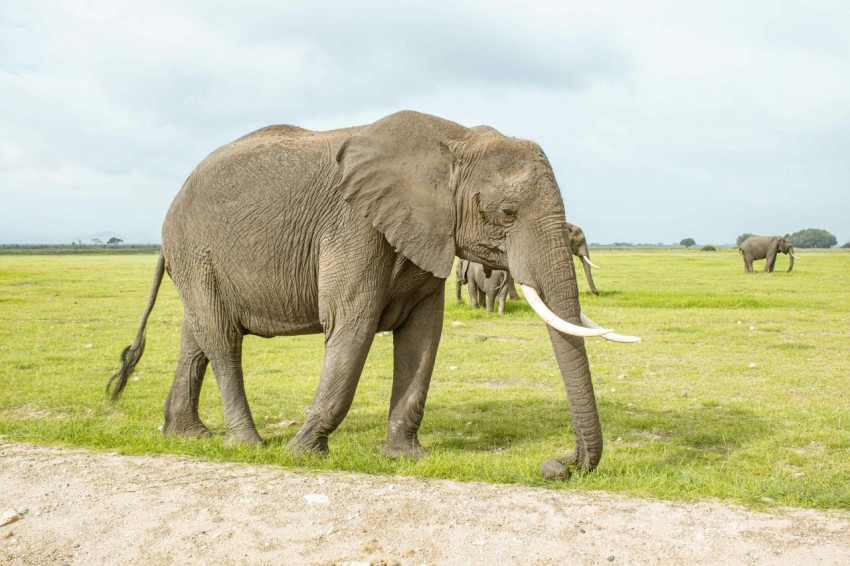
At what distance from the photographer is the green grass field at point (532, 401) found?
6855 mm

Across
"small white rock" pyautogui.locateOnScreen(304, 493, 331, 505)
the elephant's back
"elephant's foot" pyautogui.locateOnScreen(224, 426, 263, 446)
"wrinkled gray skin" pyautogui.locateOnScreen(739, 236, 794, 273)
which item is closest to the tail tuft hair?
the elephant's back

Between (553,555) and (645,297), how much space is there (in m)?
21.3

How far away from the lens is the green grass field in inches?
270

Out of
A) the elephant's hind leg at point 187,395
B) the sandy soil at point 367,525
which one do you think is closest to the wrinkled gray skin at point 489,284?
the elephant's hind leg at point 187,395

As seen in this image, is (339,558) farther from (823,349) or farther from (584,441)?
(823,349)

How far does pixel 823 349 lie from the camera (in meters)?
14.4

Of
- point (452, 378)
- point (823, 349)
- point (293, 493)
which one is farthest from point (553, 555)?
point (823, 349)

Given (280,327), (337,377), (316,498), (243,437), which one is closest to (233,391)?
(243,437)

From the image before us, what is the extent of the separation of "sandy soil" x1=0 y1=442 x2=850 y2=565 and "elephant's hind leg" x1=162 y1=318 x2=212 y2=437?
1.99 metres

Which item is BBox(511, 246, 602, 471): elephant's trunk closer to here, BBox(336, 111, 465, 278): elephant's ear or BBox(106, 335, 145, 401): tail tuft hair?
BBox(336, 111, 465, 278): elephant's ear

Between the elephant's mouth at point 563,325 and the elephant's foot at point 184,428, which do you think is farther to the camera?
the elephant's foot at point 184,428

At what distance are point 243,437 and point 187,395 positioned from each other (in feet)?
3.37

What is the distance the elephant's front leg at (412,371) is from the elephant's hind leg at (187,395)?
7.61ft

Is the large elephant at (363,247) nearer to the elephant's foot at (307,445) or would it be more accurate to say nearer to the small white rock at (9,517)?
the elephant's foot at (307,445)
